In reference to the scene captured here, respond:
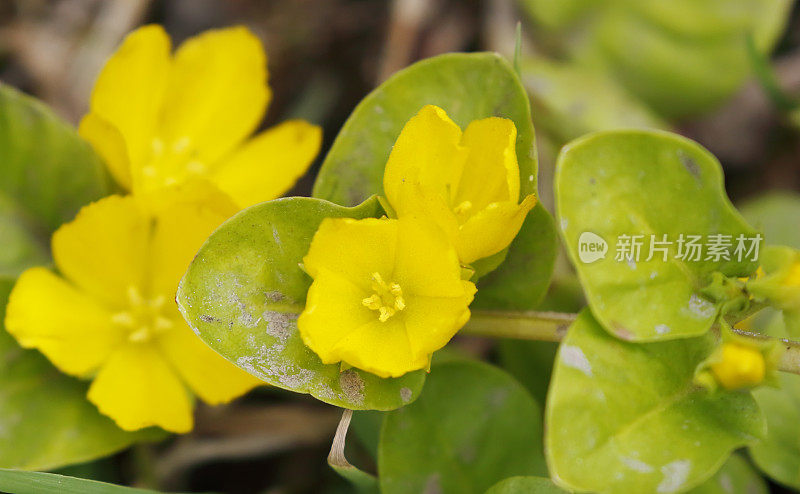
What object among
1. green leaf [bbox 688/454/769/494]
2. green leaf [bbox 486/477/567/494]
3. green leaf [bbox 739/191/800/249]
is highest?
green leaf [bbox 486/477/567/494]

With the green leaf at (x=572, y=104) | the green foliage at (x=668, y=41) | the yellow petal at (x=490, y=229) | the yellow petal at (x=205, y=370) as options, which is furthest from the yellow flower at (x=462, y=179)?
the green foliage at (x=668, y=41)

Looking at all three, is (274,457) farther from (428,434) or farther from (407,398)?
(407,398)

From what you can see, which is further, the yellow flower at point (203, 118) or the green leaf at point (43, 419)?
the yellow flower at point (203, 118)

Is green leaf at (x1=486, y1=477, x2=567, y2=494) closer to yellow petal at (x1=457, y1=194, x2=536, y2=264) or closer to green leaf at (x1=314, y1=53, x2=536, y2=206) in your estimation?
yellow petal at (x1=457, y1=194, x2=536, y2=264)

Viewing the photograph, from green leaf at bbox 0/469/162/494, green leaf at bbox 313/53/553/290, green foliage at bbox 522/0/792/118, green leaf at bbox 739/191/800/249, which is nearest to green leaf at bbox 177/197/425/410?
green leaf at bbox 313/53/553/290

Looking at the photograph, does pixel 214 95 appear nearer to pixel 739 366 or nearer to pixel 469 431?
pixel 469 431

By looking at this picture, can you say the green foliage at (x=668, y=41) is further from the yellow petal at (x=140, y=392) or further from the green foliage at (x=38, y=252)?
the yellow petal at (x=140, y=392)

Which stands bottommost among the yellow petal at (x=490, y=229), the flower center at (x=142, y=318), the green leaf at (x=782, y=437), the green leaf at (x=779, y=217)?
the green leaf at (x=782, y=437)
